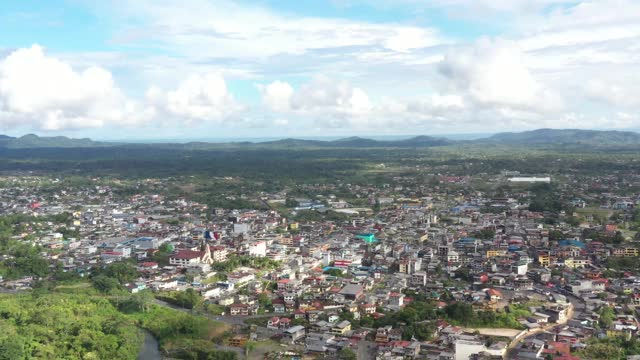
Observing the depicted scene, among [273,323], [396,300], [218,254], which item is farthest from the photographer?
[218,254]

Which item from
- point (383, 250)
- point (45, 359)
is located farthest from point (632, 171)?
point (45, 359)

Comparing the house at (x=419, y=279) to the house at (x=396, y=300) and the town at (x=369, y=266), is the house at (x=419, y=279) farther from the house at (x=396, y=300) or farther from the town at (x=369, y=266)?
the house at (x=396, y=300)

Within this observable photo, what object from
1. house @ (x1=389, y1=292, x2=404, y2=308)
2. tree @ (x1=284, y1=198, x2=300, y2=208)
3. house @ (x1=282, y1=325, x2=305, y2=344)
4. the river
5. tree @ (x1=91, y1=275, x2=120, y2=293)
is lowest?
the river

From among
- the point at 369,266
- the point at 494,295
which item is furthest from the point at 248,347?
the point at 369,266

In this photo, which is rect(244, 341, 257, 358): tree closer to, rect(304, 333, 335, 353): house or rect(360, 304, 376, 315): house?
rect(304, 333, 335, 353): house

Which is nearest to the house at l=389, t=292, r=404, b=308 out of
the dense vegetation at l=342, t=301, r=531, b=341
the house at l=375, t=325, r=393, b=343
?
the dense vegetation at l=342, t=301, r=531, b=341

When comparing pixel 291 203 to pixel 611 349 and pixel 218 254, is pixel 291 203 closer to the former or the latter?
pixel 218 254

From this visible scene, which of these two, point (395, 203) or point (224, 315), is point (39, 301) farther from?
point (395, 203)
